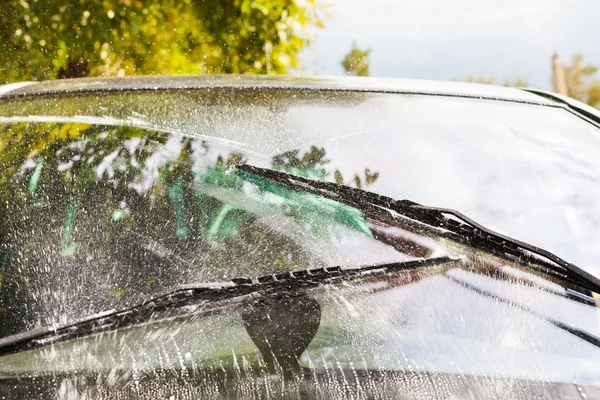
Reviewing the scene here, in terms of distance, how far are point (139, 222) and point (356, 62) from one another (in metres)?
3.07

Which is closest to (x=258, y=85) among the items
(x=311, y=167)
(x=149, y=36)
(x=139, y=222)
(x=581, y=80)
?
(x=311, y=167)

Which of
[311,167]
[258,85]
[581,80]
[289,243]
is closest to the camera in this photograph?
[289,243]

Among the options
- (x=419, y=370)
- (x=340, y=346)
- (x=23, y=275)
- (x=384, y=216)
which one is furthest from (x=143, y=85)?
(x=419, y=370)

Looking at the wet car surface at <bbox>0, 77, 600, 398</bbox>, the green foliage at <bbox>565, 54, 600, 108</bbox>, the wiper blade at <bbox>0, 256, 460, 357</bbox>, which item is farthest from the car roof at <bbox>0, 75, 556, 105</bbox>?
the green foliage at <bbox>565, 54, 600, 108</bbox>

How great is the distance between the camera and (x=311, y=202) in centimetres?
153

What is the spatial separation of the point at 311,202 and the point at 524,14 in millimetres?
5231

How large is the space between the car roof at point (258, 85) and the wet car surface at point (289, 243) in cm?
2

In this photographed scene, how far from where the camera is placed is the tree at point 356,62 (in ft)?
10.8

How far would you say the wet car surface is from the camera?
1118 mm

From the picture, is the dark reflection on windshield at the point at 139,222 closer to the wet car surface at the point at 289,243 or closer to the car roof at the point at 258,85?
the wet car surface at the point at 289,243

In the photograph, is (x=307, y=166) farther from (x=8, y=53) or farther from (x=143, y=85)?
(x=8, y=53)

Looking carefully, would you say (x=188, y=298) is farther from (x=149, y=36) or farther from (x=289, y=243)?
(x=149, y=36)

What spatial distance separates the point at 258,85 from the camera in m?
2.02

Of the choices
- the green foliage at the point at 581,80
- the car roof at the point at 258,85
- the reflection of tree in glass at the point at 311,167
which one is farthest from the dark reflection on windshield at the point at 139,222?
the green foliage at the point at 581,80
